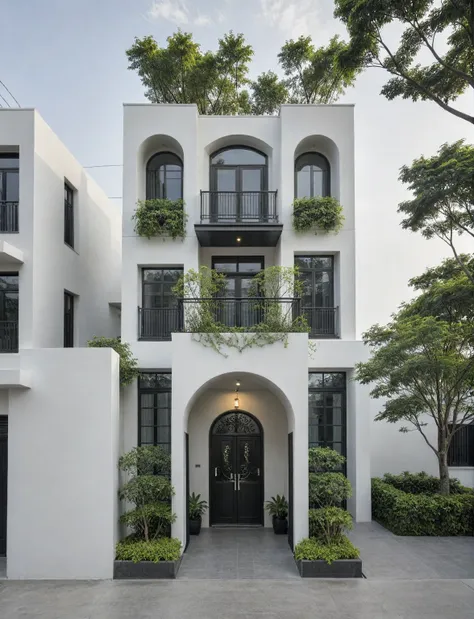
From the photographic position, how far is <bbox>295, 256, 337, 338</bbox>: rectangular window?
12.8 m

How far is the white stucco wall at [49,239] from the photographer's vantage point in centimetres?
1064

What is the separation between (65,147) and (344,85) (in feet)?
30.7

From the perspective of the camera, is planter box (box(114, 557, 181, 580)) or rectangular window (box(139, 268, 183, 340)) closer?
planter box (box(114, 557, 181, 580))

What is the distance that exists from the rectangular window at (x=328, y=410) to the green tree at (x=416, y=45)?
6.80 m

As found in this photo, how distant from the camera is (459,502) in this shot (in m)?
11.5

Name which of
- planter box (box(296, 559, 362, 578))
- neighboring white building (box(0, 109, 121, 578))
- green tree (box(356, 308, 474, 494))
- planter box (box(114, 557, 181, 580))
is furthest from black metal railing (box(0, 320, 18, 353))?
green tree (box(356, 308, 474, 494))

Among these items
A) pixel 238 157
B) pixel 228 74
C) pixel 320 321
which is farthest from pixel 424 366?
pixel 228 74

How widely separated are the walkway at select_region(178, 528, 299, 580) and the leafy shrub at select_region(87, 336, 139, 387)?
395cm

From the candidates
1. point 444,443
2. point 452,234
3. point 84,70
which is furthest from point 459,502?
point 84,70

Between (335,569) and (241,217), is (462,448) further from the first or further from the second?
(241,217)

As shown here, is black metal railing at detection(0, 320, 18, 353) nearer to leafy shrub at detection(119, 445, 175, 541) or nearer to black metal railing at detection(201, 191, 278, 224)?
leafy shrub at detection(119, 445, 175, 541)

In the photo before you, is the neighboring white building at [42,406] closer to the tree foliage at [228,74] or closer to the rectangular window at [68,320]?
the rectangular window at [68,320]

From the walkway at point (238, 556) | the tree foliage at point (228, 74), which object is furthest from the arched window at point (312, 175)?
the walkway at point (238, 556)

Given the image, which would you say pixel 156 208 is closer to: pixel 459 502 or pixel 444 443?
pixel 444 443
